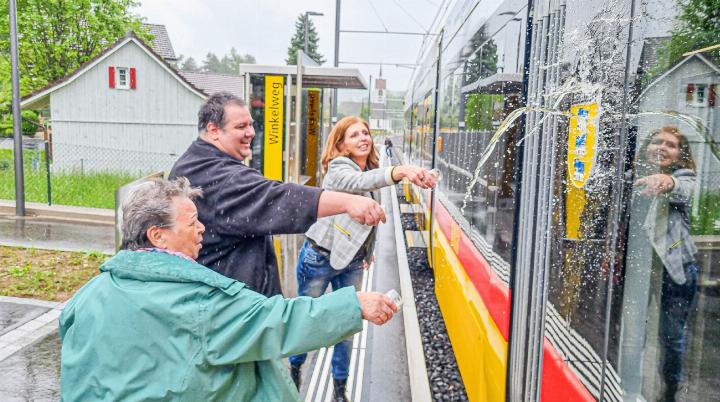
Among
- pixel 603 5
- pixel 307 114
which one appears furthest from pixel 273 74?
pixel 603 5

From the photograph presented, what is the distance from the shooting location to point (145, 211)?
1975mm

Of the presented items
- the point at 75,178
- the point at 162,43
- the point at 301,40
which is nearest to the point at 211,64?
the point at 301,40

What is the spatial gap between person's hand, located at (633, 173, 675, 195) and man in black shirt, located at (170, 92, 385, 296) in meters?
1.10

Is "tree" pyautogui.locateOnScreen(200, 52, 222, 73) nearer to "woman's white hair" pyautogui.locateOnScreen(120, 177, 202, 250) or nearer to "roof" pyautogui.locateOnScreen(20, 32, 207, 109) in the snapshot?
"roof" pyautogui.locateOnScreen(20, 32, 207, 109)

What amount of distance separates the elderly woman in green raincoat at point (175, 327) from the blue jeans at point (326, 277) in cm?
205

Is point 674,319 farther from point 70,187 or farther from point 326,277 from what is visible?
point 70,187

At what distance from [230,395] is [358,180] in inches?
71.9

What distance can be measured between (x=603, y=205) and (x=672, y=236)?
1.07ft

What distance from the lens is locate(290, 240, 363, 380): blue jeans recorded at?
13.2 ft

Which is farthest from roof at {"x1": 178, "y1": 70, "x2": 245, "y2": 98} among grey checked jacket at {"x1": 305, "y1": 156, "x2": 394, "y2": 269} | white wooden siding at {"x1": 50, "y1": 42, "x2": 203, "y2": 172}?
grey checked jacket at {"x1": 305, "y1": 156, "x2": 394, "y2": 269}

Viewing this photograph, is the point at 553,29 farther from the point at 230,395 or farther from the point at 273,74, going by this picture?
the point at 273,74

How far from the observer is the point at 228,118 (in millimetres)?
2840

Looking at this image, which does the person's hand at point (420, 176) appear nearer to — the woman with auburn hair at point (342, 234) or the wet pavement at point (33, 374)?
the woman with auburn hair at point (342, 234)

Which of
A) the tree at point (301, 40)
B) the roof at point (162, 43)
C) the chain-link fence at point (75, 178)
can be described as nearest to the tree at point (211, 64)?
the tree at point (301, 40)
